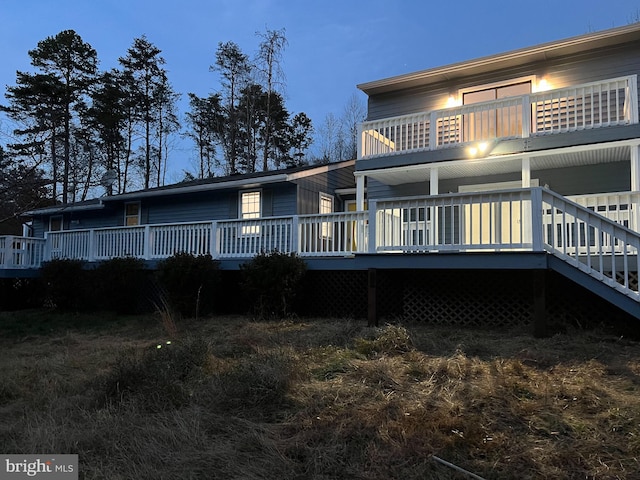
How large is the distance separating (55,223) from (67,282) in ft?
32.2

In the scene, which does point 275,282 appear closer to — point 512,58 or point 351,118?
point 512,58

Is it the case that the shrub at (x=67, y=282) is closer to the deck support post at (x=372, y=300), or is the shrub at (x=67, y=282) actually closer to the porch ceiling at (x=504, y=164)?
the porch ceiling at (x=504, y=164)

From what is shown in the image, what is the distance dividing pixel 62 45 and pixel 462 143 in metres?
25.2

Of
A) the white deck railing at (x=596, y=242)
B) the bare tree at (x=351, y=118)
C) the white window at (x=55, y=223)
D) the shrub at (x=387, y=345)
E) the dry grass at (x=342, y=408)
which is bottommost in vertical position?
the dry grass at (x=342, y=408)

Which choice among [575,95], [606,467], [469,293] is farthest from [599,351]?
[575,95]

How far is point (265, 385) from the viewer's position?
452 cm

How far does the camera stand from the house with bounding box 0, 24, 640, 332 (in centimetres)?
700

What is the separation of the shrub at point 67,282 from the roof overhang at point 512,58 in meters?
8.97

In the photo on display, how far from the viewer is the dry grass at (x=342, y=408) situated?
10.5ft

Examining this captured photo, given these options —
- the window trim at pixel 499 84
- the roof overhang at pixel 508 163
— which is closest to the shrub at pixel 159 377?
the roof overhang at pixel 508 163

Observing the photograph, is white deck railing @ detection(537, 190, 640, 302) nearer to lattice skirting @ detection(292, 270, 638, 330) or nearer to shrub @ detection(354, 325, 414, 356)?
lattice skirting @ detection(292, 270, 638, 330)

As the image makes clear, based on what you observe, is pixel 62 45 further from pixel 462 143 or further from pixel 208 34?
pixel 208 34

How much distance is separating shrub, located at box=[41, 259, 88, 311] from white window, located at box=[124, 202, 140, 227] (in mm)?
5120

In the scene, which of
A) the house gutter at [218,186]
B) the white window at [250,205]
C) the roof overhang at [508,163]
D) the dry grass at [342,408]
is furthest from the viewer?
the white window at [250,205]
